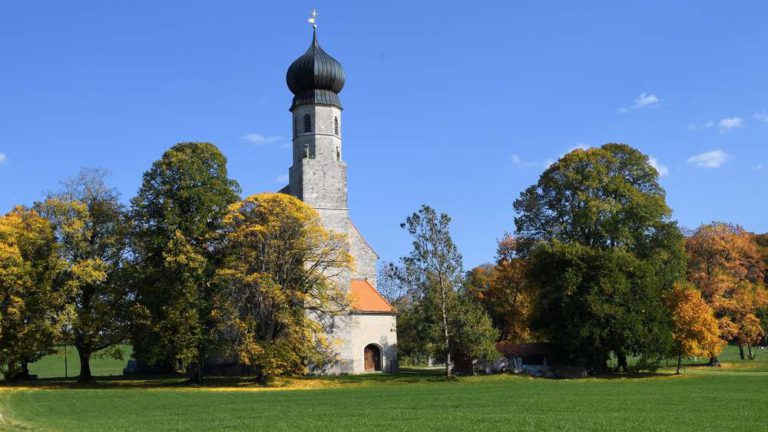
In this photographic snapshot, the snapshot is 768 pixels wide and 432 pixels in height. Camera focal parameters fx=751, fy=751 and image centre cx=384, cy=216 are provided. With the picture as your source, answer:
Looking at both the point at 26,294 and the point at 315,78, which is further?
the point at 315,78

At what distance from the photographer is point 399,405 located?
82.0ft

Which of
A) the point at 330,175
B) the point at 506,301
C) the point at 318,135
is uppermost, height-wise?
the point at 318,135

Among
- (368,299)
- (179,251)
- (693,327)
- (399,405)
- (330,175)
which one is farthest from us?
(368,299)

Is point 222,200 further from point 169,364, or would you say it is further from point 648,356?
point 648,356

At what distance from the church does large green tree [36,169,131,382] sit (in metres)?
11.4

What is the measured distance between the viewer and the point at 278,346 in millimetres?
37031

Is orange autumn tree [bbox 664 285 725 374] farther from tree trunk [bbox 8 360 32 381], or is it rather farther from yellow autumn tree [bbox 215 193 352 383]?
tree trunk [bbox 8 360 32 381]

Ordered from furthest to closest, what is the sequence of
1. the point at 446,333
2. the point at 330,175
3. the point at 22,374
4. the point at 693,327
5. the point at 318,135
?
the point at 318,135
the point at 330,175
the point at 22,374
the point at 693,327
the point at 446,333

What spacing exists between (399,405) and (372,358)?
2149 centimetres

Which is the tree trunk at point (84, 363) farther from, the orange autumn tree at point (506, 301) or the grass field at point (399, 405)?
the orange autumn tree at point (506, 301)

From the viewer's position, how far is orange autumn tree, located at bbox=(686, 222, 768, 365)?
4891 centimetres

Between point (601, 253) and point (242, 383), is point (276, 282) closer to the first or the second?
point (242, 383)

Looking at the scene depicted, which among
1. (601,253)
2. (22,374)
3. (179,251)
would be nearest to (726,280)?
(601,253)

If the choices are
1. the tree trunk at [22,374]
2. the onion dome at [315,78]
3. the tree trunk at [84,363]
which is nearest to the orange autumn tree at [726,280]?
the onion dome at [315,78]
